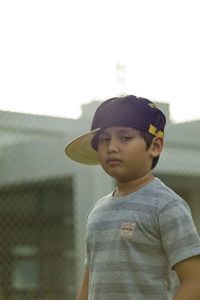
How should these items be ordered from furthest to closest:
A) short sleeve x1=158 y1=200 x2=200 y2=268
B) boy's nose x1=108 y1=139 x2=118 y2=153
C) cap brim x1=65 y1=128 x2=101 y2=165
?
cap brim x1=65 y1=128 x2=101 y2=165 < boy's nose x1=108 y1=139 x2=118 y2=153 < short sleeve x1=158 y1=200 x2=200 y2=268

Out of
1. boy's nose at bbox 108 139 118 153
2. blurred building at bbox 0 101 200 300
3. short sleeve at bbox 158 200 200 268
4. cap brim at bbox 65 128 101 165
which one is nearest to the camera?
short sleeve at bbox 158 200 200 268

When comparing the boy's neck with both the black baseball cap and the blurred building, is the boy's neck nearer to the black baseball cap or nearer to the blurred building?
the black baseball cap

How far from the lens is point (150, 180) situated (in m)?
2.10

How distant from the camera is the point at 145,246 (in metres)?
1.96

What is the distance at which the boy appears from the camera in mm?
1914

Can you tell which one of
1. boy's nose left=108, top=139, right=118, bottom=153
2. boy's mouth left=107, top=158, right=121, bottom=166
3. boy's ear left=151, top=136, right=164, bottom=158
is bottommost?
boy's mouth left=107, top=158, right=121, bottom=166

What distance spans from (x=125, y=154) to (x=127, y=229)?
0.74 ft

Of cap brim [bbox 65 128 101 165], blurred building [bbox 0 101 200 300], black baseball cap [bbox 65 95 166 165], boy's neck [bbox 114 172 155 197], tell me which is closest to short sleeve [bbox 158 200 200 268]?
boy's neck [bbox 114 172 155 197]

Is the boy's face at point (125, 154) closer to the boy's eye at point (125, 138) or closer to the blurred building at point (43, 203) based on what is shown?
the boy's eye at point (125, 138)

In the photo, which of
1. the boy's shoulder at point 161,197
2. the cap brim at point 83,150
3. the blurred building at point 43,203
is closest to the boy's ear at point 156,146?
the boy's shoulder at point 161,197

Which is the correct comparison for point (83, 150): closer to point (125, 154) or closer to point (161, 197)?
point (125, 154)

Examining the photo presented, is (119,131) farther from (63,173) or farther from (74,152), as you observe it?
(63,173)

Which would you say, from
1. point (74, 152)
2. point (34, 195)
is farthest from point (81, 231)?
point (74, 152)

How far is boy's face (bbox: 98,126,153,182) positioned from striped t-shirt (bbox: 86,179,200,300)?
0.22 ft
